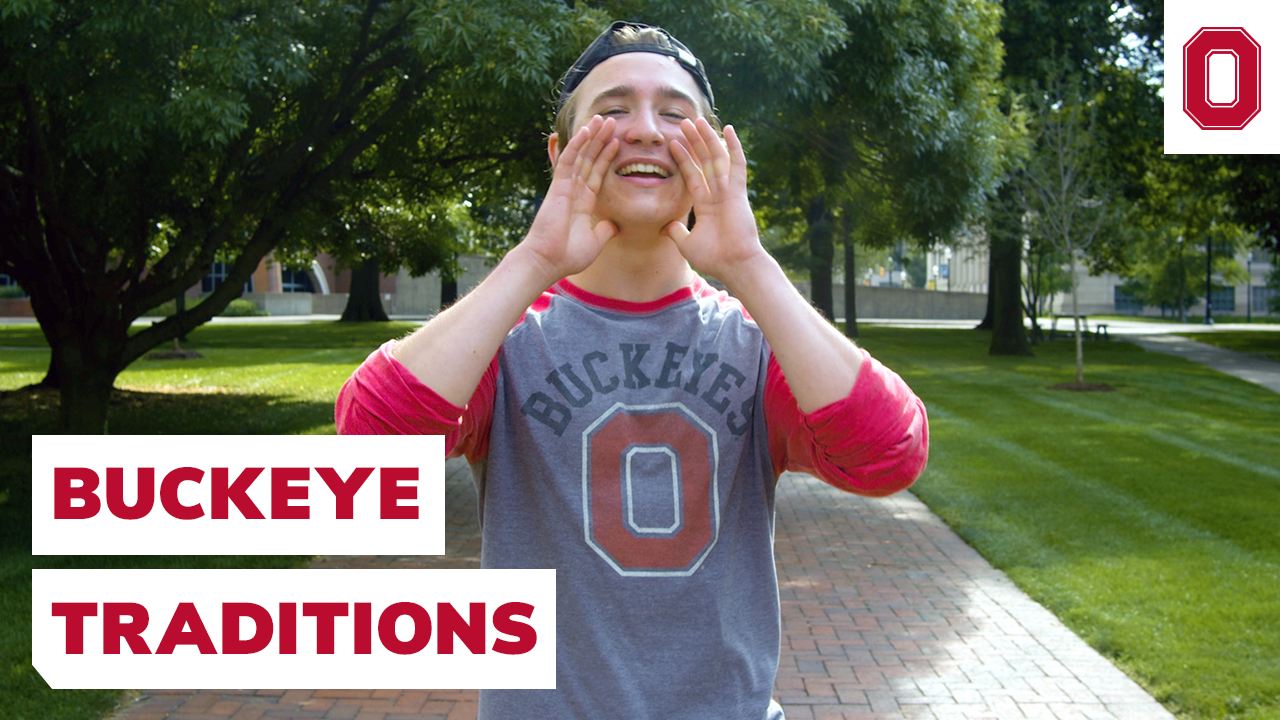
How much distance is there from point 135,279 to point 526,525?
1056 centimetres

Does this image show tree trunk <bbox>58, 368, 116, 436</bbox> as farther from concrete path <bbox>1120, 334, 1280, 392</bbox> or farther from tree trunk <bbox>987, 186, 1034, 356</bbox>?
tree trunk <bbox>987, 186, 1034, 356</bbox>

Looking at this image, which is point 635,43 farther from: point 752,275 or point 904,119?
point 904,119

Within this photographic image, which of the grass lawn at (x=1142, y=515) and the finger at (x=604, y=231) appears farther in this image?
the grass lawn at (x=1142, y=515)

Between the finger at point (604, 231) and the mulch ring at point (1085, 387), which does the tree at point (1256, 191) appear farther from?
the finger at point (604, 231)

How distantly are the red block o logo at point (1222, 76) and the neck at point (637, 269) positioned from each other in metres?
9.47

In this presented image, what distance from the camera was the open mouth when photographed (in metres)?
1.77

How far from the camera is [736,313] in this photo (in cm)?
189

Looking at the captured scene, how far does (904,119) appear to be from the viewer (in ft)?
31.9

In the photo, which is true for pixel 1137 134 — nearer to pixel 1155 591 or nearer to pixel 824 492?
pixel 824 492

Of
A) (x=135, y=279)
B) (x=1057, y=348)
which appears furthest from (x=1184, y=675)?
(x=1057, y=348)

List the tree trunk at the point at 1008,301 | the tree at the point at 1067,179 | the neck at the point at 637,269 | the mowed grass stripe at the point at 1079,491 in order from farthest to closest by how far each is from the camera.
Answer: the tree trunk at the point at 1008,301
the tree at the point at 1067,179
the mowed grass stripe at the point at 1079,491
the neck at the point at 637,269

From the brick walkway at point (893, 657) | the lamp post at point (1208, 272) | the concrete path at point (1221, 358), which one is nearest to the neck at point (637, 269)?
the brick walkway at point (893, 657)

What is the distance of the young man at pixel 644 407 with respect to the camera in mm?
1648

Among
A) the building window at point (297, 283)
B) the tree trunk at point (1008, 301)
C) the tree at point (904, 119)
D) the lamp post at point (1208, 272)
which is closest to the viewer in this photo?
the tree at point (904, 119)
